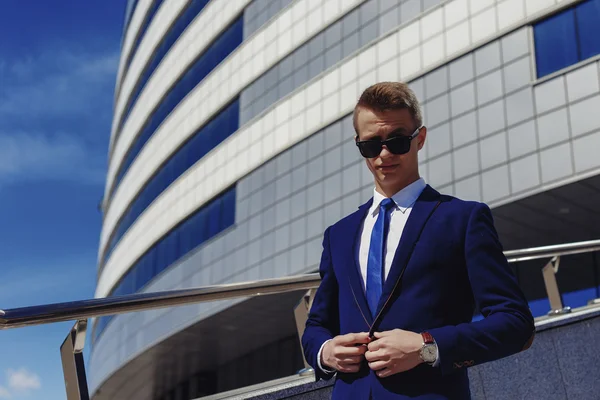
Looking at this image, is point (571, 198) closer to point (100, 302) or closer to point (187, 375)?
point (100, 302)

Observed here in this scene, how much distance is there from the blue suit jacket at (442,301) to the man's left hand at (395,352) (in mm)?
72

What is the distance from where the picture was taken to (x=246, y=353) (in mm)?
29766

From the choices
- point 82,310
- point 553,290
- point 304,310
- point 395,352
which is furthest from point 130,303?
point 553,290

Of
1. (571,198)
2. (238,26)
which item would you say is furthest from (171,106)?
(571,198)

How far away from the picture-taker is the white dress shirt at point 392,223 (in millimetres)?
2699

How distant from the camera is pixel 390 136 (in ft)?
8.81

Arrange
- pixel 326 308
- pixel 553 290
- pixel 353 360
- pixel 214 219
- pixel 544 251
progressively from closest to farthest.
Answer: pixel 353 360 < pixel 326 308 < pixel 544 251 < pixel 553 290 < pixel 214 219

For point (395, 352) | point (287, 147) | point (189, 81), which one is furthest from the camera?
point (189, 81)

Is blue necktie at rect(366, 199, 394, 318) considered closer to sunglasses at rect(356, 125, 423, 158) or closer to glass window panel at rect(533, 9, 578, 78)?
sunglasses at rect(356, 125, 423, 158)

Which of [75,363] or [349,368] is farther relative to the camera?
[75,363]

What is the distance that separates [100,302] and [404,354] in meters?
2.71

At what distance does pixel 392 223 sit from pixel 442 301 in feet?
1.10

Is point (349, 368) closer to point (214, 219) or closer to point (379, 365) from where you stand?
point (379, 365)

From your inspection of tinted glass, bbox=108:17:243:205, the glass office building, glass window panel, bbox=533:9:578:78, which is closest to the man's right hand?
the glass office building
